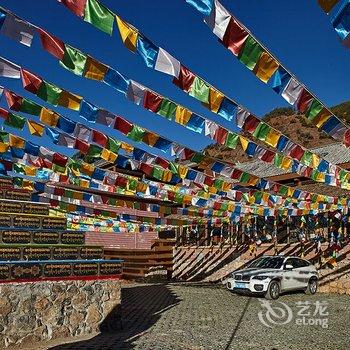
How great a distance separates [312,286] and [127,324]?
997 centimetres

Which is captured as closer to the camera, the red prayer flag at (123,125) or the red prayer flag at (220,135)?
the red prayer flag at (220,135)

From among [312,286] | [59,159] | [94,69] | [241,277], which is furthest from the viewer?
[312,286]

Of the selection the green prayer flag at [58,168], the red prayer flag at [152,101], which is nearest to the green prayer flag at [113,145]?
the green prayer flag at [58,168]

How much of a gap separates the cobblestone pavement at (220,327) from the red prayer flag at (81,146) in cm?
475

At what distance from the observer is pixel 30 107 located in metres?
9.65

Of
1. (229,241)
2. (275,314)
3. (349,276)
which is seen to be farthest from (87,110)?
(229,241)

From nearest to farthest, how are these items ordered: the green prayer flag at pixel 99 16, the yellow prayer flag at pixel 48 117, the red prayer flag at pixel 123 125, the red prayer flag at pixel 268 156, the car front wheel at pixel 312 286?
1. the green prayer flag at pixel 99 16
2. the yellow prayer flag at pixel 48 117
3. the red prayer flag at pixel 123 125
4. the red prayer flag at pixel 268 156
5. the car front wheel at pixel 312 286

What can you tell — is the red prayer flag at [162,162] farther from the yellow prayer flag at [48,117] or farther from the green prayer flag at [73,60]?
the green prayer flag at [73,60]

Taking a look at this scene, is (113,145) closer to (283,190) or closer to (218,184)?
(218,184)

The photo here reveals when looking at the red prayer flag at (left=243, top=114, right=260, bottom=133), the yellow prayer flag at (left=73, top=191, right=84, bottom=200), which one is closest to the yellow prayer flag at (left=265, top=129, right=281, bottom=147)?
the red prayer flag at (left=243, top=114, right=260, bottom=133)

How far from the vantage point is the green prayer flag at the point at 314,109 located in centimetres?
802

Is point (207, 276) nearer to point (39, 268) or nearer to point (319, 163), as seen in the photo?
point (319, 163)

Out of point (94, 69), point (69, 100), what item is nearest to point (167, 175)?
point (69, 100)

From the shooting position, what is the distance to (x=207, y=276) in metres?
27.2
